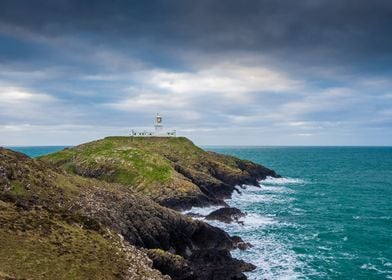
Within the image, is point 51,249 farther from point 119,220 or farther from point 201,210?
point 201,210

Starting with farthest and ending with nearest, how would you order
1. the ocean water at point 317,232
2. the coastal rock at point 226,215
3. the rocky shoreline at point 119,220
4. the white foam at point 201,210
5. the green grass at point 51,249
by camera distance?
the white foam at point 201,210, the coastal rock at point 226,215, the ocean water at point 317,232, the rocky shoreline at point 119,220, the green grass at point 51,249

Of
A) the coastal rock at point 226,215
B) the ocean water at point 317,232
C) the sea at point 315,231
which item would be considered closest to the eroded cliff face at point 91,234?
the sea at point 315,231

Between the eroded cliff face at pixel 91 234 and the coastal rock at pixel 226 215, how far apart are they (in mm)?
15404

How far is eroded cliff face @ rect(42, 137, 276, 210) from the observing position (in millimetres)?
80438

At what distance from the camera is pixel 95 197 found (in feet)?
158

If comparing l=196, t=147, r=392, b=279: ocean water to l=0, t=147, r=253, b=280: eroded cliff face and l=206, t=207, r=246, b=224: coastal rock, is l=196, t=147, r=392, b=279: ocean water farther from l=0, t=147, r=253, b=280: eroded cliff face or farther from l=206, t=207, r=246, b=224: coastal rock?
l=0, t=147, r=253, b=280: eroded cliff face

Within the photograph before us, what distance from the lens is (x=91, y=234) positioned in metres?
36.3

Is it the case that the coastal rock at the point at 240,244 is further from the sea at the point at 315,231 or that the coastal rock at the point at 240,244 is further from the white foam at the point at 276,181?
the white foam at the point at 276,181

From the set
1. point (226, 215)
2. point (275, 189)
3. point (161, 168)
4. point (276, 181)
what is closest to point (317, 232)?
point (226, 215)

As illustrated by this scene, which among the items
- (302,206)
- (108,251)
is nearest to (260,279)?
(108,251)

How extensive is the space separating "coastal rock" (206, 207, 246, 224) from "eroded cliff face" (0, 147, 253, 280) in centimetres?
1540

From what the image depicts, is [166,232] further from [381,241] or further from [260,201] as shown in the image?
[260,201]

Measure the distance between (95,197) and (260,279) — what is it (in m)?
21.9

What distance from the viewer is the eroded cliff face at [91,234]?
30.1 m
